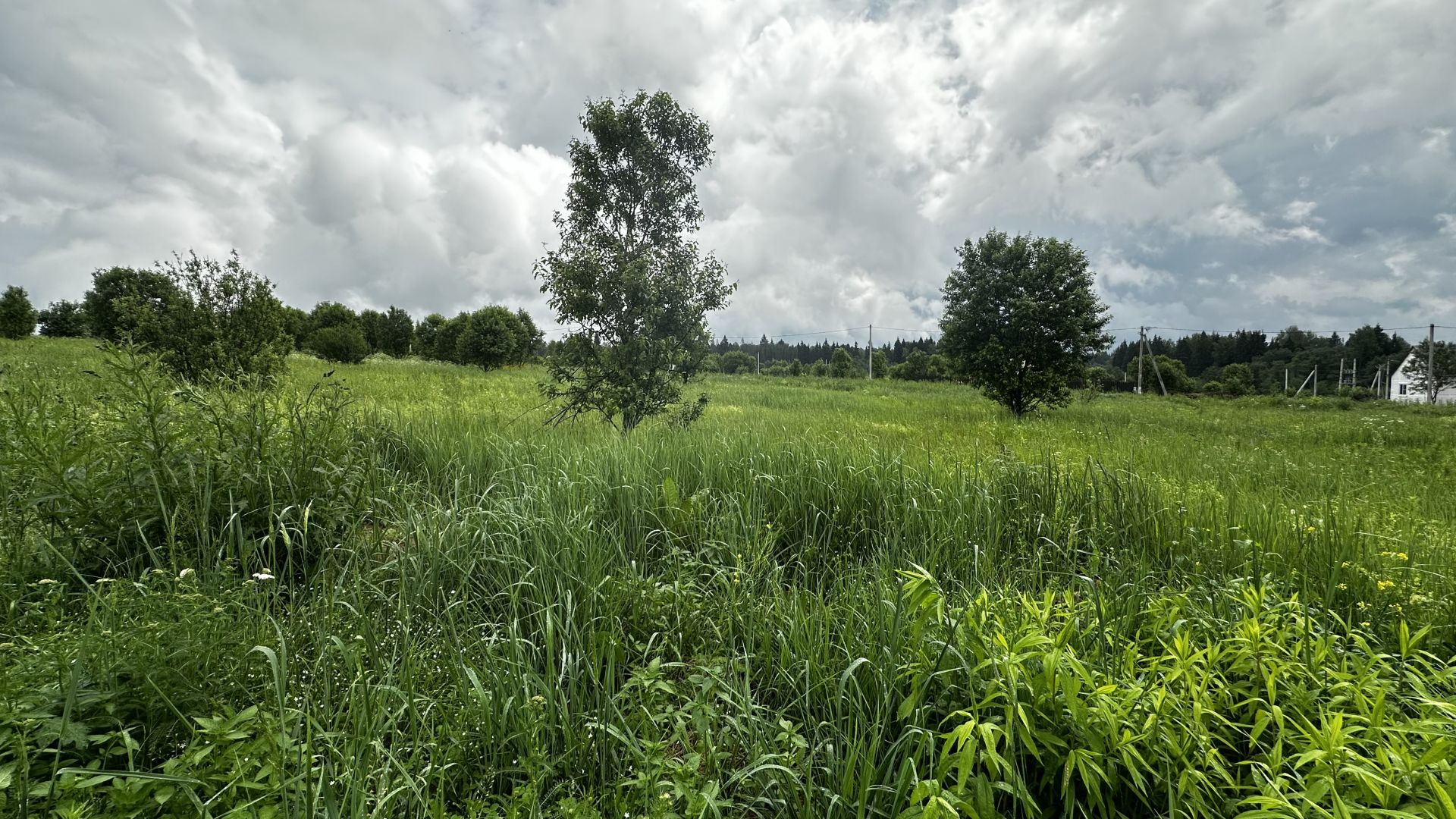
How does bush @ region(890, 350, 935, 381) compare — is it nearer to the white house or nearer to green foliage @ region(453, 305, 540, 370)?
green foliage @ region(453, 305, 540, 370)

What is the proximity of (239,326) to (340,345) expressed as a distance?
2282 centimetres

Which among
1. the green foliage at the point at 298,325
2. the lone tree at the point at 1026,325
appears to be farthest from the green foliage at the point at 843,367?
the green foliage at the point at 298,325

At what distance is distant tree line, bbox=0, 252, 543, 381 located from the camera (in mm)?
8359

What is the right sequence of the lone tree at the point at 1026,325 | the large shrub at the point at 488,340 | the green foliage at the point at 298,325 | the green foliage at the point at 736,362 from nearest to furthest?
the green foliage at the point at 298,325 < the lone tree at the point at 1026,325 < the large shrub at the point at 488,340 < the green foliage at the point at 736,362

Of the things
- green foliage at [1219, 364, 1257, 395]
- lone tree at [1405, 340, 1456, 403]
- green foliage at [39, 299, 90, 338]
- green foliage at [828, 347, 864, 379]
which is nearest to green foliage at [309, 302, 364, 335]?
green foliage at [39, 299, 90, 338]

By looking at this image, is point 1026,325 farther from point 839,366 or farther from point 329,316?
point 329,316

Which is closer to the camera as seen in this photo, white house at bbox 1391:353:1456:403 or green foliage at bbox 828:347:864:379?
green foliage at bbox 828:347:864:379

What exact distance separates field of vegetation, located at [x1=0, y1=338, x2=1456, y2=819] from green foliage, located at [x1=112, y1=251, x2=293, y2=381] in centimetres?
620

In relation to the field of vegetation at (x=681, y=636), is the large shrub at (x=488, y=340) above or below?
above

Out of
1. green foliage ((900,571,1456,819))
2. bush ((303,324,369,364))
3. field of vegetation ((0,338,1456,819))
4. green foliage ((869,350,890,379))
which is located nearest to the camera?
green foliage ((900,571,1456,819))

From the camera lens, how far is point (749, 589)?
2.78 meters

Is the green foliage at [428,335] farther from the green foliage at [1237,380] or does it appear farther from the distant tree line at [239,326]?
the green foliage at [1237,380]

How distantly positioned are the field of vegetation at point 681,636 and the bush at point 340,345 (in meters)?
29.0

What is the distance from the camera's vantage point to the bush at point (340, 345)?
91.4 feet
